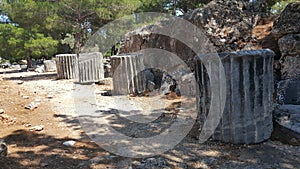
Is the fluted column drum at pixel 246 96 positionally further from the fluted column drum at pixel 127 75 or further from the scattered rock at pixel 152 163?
the fluted column drum at pixel 127 75

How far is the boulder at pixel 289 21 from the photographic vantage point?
4.96 meters

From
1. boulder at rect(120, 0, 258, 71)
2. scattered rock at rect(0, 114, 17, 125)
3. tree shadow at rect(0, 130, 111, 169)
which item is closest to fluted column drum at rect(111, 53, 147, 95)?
boulder at rect(120, 0, 258, 71)

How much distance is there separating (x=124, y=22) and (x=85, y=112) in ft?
32.6

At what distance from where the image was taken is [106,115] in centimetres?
465

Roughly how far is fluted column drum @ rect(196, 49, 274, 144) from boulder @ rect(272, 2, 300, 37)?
8.13 ft

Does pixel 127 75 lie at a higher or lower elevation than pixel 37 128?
higher

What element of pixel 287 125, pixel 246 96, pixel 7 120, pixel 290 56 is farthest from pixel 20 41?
pixel 287 125

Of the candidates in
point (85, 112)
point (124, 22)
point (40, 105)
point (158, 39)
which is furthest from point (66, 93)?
point (124, 22)

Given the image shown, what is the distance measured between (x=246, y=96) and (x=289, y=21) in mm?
2959

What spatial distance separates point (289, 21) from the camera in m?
5.07

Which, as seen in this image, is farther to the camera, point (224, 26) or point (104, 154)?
point (224, 26)

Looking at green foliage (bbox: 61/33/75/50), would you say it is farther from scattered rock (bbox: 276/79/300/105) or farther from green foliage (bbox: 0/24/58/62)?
scattered rock (bbox: 276/79/300/105)

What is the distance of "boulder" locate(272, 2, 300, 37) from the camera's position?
4.96 meters

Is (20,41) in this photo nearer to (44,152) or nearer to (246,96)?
(44,152)
